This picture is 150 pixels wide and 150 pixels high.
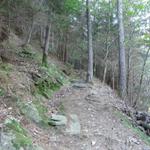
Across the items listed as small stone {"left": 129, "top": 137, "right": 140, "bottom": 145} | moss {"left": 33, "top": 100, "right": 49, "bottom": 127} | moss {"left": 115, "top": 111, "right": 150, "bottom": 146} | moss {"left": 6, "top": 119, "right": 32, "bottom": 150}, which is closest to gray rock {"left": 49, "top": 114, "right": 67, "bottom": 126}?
moss {"left": 33, "top": 100, "right": 49, "bottom": 127}

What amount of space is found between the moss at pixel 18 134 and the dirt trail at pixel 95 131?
647 mm

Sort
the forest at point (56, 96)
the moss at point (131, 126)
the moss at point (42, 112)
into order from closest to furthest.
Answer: the forest at point (56, 96)
the moss at point (42, 112)
the moss at point (131, 126)

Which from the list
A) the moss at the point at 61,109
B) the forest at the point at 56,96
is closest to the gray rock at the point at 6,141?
the forest at the point at 56,96

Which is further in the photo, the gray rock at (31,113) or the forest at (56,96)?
the gray rock at (31,113)

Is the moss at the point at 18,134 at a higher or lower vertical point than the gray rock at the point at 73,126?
higher

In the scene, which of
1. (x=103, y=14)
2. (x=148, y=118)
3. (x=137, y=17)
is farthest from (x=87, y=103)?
(x=103, y=14)

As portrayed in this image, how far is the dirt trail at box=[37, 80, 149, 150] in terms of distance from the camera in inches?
234

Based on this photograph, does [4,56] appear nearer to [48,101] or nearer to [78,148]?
[48,101]

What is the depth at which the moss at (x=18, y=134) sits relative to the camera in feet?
15.4

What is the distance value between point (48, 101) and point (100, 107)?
189 cm

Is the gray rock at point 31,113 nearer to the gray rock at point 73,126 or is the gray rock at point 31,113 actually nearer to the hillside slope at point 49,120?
the hillside slope at point 49,120

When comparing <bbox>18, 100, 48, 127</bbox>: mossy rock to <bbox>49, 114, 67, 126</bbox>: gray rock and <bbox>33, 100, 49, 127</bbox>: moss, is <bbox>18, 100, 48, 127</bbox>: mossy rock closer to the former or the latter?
<bbox>33, 100, 49, 127</bbox>: moss

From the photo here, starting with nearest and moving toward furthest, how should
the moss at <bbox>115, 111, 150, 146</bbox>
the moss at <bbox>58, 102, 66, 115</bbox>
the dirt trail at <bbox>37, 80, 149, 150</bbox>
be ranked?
the dirt trail at <bbox>37, 80, 149, 150</bbox>, the moss at <bbox>115, 111, 150, 146</bbox>, the moss at <bbox>58, 102, 66, 115</bbox>

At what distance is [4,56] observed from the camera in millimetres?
9133
